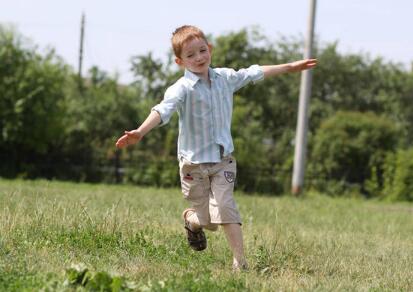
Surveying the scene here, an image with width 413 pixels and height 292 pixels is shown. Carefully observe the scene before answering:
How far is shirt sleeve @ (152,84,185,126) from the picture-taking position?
5.71 m

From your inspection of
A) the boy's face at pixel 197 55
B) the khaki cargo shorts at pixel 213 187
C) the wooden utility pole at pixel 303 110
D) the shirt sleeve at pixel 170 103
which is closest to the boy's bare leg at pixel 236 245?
the khaki cargo shorts at pixel 213 187

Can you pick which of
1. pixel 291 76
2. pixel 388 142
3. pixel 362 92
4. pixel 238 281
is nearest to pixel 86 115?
pixel 388 142

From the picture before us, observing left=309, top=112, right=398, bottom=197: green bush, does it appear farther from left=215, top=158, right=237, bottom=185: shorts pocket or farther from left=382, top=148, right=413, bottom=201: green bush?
left=215, top=158, right=237, bottom=185: shorts pocket

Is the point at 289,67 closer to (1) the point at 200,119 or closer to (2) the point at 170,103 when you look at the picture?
(1) the point at 200,119

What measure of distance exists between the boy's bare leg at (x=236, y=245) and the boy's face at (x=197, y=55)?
1.20 metres

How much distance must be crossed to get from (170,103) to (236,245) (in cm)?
117

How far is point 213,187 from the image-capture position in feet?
20.0

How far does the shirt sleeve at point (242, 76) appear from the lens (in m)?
6.30

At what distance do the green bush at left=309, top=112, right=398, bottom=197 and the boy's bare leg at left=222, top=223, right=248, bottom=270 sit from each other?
19322mm

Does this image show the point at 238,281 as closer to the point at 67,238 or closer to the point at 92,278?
the point at 92,278

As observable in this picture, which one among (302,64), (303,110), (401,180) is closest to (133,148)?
(303,110)

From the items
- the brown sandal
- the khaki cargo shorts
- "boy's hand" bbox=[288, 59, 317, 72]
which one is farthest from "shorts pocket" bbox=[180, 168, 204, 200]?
"boy's hand" bbox=[288, 59, 317, 72]

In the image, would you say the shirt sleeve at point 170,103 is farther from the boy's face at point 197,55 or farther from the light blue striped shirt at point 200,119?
the boy's face at point 197,55

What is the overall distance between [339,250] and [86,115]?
68.9 ft
